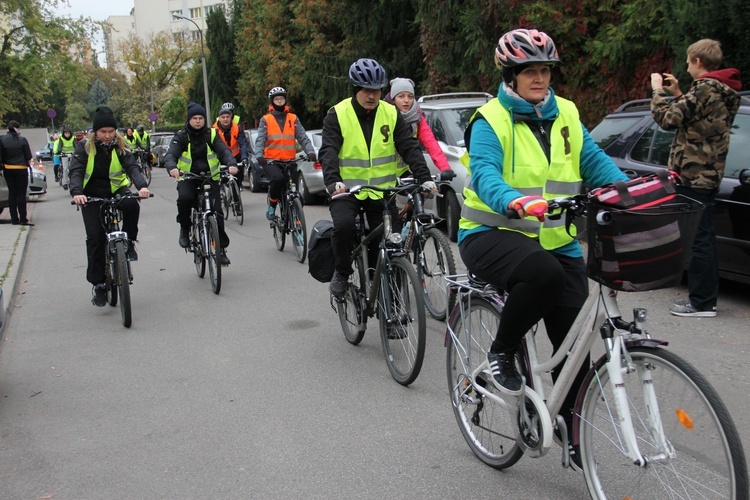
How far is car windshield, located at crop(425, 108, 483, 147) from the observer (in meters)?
11.0

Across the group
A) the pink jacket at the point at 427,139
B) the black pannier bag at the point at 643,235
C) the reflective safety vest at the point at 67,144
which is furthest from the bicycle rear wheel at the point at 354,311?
the reflective safety vest at the point at 67,144

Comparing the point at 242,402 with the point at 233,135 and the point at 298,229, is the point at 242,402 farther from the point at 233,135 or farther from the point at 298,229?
the point at 233,135

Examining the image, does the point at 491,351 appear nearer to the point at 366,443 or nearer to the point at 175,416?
the point at 366,443

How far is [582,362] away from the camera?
10.3 ft

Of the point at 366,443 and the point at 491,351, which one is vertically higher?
the point at 491,351

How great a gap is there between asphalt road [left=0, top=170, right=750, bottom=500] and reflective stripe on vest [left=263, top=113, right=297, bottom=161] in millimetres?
2524

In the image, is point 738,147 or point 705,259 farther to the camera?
point 738,147

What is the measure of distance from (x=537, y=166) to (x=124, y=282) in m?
4.72

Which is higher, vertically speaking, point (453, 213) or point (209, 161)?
point (209, 161)

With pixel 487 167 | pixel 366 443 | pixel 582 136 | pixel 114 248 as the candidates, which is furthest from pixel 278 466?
pixel 114 248

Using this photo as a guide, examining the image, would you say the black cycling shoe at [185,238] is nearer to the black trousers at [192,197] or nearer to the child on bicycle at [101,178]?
Answer: the black trousers at [192,197]

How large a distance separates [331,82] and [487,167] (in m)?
23.6

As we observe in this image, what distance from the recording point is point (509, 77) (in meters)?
3.37

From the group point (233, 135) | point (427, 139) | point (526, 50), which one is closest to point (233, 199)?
point (233, 135)
